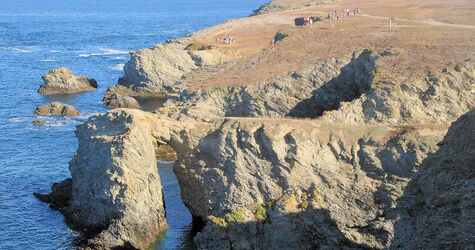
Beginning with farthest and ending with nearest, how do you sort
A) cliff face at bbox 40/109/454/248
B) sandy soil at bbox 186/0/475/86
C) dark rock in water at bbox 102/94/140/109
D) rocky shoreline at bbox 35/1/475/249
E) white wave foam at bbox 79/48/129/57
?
white wave foam at bbox 79/48/129/57, dark rock in water at bbox 102/94/140/109, sandy soil at bbox 186/0/475/86, cliff face at bbox 40/109/454/248, rocky shoreline at bbox 35/1/475/249

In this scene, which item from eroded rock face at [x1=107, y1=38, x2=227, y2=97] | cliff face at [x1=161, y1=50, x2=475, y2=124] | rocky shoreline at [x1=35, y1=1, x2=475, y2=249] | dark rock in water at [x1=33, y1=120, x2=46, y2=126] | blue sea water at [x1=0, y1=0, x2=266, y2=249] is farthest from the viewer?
eroded rock face at [x1=107, y1=38, x2=227, y2=97]

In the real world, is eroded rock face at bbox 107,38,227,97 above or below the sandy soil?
below

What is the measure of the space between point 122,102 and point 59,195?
32282 millimetres

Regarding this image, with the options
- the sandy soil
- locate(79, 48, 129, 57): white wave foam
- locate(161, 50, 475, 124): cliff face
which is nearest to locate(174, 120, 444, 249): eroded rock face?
locate(161, 50, 475, 124): cliff face

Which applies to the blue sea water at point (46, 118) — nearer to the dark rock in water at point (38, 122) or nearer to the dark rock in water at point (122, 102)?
the dark rock in water at point (38, 122)

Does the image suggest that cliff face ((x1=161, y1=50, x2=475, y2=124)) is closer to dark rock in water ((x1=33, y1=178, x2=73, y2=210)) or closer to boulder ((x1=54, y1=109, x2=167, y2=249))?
boulder ((x1=54, y1=109, x2=167, y2=249))

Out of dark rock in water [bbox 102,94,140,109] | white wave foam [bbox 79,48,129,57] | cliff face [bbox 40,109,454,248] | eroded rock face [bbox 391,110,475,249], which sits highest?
eroded rock face [bbox 391,110,475,249]

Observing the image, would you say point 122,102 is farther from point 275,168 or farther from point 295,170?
point 295,170

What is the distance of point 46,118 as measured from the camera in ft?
223

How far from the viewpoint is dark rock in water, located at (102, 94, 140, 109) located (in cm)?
7381

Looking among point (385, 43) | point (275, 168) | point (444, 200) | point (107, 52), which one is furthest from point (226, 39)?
point (444, 200)

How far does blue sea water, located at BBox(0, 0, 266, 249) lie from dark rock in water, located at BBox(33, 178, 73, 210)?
653 millimetres

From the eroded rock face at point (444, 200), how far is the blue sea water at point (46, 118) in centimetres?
1756

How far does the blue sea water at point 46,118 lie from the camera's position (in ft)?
128
